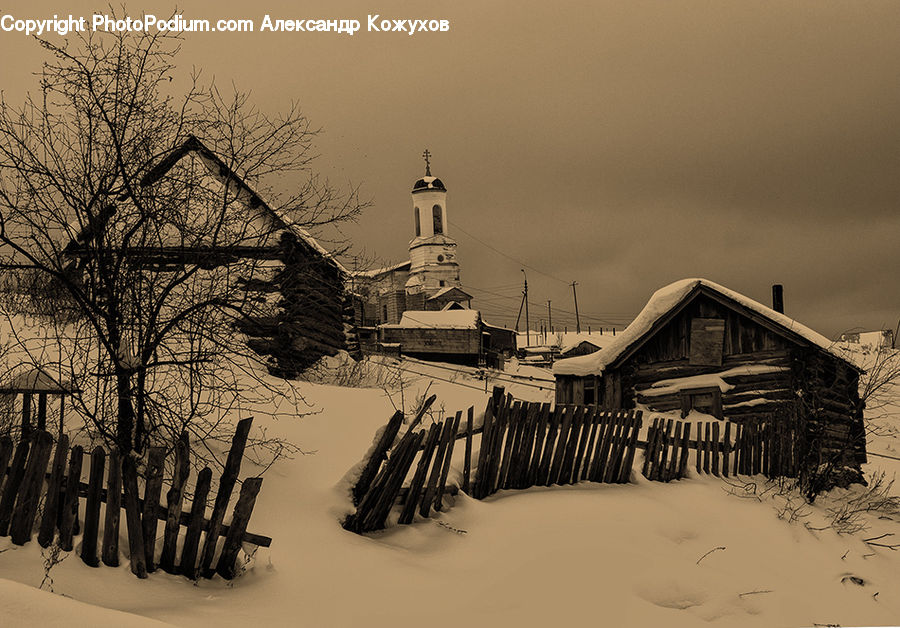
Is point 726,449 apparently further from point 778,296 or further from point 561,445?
point 778,296

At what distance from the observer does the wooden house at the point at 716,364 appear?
1295cm

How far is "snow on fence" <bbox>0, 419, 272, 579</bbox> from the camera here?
449 cm

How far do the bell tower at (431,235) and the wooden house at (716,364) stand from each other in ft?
15.1

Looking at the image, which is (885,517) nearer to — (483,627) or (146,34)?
(483,627)

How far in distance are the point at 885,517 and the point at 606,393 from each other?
15.2 ft

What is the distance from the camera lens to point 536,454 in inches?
307

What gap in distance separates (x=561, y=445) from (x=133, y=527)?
15.0 feet

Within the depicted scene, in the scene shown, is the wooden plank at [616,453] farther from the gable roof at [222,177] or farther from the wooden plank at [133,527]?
the wooden plank at [133,527]

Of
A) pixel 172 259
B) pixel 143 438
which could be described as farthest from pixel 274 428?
pixel 172 259

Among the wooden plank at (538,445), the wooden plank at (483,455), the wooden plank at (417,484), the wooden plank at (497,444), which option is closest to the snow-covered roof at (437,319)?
the wooden plank at (538,445)

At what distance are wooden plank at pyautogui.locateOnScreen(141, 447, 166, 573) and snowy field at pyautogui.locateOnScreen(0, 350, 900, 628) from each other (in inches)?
5.7

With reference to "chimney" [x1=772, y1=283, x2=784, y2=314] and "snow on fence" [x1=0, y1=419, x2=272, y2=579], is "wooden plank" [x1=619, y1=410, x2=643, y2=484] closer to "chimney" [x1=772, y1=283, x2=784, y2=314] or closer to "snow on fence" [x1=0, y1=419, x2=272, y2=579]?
"snow on fence" [x1=0, y1=419, x2=272, y2=579]

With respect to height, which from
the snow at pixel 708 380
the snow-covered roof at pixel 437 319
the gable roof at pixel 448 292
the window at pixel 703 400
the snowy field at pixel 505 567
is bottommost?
the snowy field at pixel 505 567

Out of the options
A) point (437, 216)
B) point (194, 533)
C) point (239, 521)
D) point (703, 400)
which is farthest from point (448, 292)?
point (194, 533)
